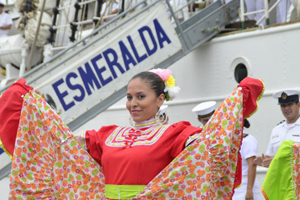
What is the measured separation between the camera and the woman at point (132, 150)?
3250 mm

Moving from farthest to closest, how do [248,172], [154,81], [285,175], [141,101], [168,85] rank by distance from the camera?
[248,172] < [285,175] < [168,85] < [154,81] < [141,101]

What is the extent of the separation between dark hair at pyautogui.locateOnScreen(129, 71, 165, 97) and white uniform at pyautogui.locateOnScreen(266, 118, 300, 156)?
213 centimetres

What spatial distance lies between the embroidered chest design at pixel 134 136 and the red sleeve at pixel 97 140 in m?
0.06

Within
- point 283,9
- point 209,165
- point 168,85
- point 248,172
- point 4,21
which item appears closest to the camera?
point 209,165

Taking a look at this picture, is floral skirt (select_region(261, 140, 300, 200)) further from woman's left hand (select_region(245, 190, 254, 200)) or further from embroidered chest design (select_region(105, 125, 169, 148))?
woman's left hand (select_region(245, 190, 254, 200))

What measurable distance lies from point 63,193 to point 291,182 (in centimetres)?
157

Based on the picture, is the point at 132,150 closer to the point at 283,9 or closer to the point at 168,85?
the point at 168,85

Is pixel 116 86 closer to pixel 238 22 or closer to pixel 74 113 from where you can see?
pixel 74 113

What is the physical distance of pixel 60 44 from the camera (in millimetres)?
10000

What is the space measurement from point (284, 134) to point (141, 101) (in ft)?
7.92

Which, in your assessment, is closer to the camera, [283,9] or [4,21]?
[283,9]

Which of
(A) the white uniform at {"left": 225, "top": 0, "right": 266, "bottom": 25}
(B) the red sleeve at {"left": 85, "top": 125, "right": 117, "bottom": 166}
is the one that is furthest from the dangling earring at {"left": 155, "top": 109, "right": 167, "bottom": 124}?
(A) the white uniform at {"left": 225, "top": 0, "right": 266, "bottom": 25}

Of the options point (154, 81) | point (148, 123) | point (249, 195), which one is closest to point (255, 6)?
point (249, 195)

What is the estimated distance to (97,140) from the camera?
139 inches
